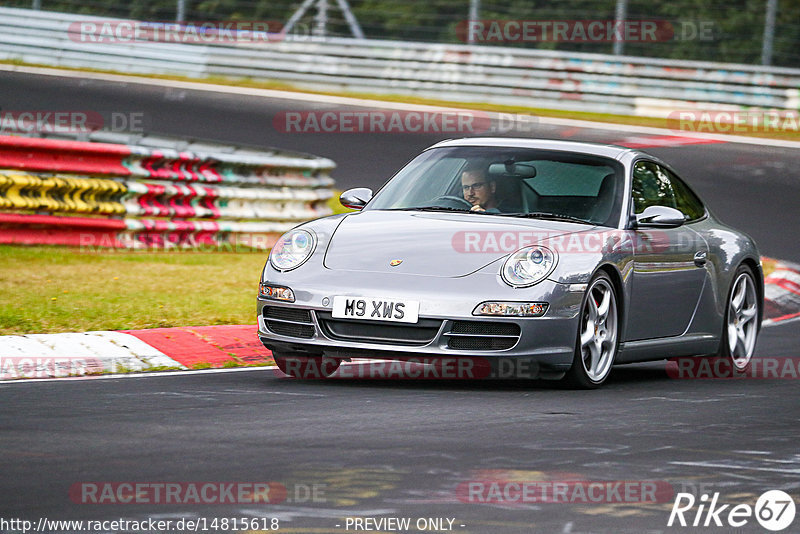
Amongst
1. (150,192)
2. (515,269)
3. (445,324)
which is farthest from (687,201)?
(150,192)

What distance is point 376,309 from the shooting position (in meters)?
7.28

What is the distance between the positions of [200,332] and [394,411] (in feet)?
8.57

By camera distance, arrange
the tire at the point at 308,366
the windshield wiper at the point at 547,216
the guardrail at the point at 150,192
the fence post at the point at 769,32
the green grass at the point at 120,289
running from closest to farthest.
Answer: the tire at the point at 308,366, the windshield wiper at the point at 547,216, the green grass at the point at 120,289, the guardrail at the point at 150,192, the fence post at the point at 769,32

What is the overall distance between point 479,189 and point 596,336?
3.95 ft

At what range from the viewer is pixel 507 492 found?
5.00 metres

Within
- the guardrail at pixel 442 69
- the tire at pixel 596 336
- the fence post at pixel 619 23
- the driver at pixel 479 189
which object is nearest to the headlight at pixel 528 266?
the tire at pixel 596 336

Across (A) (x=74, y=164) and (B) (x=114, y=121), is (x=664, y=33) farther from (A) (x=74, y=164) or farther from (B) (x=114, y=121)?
(A) (x=74, y=164)

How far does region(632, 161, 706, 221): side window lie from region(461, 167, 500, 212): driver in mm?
829

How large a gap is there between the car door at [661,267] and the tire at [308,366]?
1.64 metres

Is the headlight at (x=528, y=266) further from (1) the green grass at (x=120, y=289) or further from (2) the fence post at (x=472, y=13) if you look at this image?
(2) the fence post at (x=472, y=13)

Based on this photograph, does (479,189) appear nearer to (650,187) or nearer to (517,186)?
(517,186)

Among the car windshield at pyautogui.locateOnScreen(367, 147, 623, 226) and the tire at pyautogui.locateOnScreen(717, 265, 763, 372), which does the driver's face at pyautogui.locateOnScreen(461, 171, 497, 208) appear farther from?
the tire at pyautogui.locateOnScreen(717, 265, 763, 372)

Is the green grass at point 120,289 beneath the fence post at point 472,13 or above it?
beneath

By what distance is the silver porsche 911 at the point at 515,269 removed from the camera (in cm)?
728
